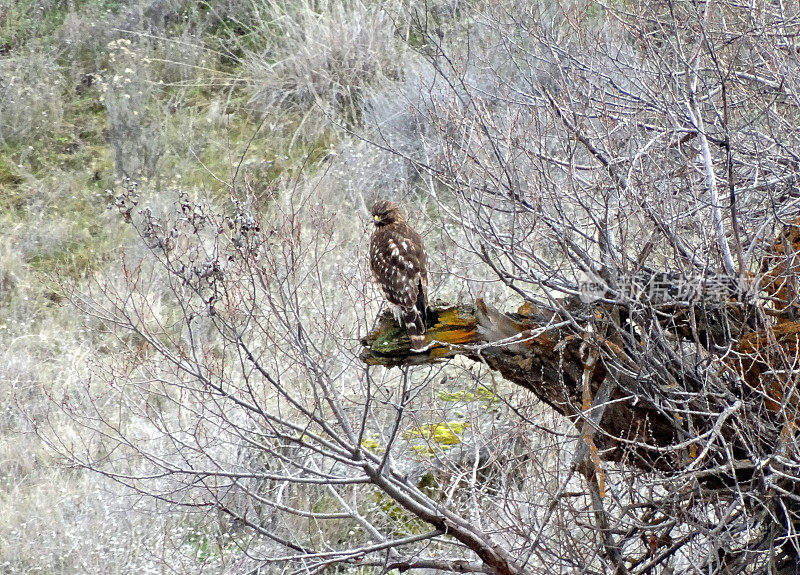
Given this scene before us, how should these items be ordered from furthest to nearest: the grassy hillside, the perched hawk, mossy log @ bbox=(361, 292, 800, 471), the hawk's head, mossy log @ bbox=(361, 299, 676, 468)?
the grassy hillside, the hawk's head, the perched hawk, mossy log @ bbox=(361, 299, 676, 468), mossy log @ bbox=(361, 292, 800, 471)

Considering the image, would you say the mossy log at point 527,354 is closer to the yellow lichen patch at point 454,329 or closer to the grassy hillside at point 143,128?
the yellow lichen patch at point 454,329

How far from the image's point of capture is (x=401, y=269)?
181 inches

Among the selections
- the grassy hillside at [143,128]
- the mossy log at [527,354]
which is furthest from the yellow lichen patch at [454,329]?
the grassy hillside at [143,128]

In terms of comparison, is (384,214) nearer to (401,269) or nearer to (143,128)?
(401,269)

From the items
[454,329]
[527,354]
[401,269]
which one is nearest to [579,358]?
[527,354]

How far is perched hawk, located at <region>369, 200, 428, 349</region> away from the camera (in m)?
4.01

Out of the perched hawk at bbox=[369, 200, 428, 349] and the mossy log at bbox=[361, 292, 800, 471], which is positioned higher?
the perched hawk at bbox=[369, 200, 428, 349]

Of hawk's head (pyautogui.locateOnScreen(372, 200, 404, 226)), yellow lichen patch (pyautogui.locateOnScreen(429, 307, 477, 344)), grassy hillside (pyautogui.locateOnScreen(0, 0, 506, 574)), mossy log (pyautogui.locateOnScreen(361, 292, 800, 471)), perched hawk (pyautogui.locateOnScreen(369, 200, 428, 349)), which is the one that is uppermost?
grassy hillside (pyautogui.locateOnScreen(0, 0, 506, 574))

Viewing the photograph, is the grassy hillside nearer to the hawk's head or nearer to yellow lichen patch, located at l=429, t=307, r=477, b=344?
the hawk's head

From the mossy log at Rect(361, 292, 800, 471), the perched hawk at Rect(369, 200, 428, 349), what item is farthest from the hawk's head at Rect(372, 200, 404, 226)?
the mossy log at Rect(361, 292, 800, 471)

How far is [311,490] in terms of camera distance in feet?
21.1

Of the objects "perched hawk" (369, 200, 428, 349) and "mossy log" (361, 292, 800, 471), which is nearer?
"mossy log" (361, 292, 800, 471)

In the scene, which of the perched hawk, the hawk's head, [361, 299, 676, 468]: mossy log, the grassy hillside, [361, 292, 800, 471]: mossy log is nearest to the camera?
[361, 292, 800, 471]: mossy log

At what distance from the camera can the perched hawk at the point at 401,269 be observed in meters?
4.01
